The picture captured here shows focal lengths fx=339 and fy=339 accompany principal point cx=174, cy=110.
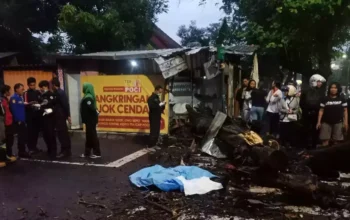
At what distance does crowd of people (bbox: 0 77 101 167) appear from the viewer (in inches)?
299

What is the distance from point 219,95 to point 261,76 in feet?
11.5

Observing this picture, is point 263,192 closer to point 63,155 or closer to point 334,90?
point 334,90

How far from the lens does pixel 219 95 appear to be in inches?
470

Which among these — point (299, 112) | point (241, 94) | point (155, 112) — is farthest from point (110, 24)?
point (299, 112)

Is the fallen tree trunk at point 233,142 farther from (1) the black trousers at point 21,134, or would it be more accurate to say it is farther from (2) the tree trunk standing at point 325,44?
(2) the tree trunk standing at point 325,44

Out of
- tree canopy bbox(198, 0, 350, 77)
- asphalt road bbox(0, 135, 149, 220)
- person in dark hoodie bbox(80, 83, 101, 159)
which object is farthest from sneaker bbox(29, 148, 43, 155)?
tree canopy bbox(198, 0, 350, 77)

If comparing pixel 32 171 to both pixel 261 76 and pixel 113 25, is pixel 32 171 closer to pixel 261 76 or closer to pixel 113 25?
pixel 261 76

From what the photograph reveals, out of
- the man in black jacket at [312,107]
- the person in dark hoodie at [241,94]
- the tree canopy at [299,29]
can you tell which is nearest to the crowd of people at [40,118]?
the person in dark hoodie at [241,94]

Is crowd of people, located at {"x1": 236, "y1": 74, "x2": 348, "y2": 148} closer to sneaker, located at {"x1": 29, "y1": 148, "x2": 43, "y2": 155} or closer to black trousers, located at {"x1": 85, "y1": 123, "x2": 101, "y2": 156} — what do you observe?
black trousers, located at {"x1": 85, "y1": 123, "x2": 101, "y2": 156}

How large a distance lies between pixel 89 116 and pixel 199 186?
3.46m

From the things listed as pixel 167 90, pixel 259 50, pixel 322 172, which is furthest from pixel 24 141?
pixel 259 50

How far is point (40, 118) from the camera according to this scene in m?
8.38

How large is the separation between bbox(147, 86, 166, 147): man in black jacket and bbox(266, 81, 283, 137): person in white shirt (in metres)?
2.92

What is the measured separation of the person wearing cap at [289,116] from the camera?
8.63 m
